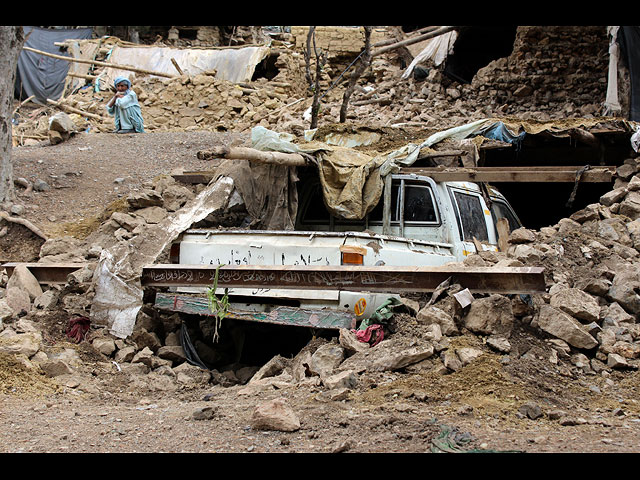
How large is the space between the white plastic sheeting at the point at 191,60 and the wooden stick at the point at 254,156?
13618 mm

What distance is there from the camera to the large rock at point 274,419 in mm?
3754

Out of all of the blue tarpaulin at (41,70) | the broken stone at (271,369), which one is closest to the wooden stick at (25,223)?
the broken stone at (271,369)

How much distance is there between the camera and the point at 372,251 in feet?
18.8

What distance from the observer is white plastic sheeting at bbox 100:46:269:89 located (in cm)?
2068

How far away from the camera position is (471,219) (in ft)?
24.2

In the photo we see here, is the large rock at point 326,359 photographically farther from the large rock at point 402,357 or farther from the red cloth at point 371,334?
the large rock at point 402,357

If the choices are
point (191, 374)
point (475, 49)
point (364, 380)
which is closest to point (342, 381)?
point (364, 380)

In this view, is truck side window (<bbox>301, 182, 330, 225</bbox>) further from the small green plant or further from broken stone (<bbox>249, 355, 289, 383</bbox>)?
broken stone (<bbox>249, 355, 289, 383</bbox>)

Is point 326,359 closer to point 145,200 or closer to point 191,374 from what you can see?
point 191,374

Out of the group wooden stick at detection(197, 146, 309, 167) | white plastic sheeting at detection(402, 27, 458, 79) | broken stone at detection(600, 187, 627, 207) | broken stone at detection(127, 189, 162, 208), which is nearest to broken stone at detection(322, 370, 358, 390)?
wooden stick at detection(197, 146, 309, 167)

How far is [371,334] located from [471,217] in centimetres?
269

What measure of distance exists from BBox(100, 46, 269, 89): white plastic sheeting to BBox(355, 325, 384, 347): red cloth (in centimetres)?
1618
